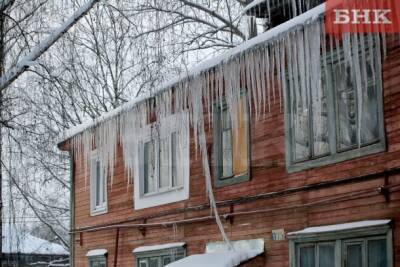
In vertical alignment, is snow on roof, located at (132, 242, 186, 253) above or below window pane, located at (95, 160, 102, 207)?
below

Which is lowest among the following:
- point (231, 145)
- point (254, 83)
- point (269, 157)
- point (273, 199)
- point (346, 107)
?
point (273, 199)

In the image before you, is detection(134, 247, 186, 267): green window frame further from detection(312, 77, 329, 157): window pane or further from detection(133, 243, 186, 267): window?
detection(312, 77, 329, 157): window pane

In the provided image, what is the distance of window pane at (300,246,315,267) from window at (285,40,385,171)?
40.6 inches

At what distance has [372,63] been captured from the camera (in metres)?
8.55

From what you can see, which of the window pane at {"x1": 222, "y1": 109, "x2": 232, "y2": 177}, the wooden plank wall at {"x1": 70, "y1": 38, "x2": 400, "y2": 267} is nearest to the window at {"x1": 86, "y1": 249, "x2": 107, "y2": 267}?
the wooden plank wall at {"x1": 70, "y1": 38, "x2": 400, "y2": 267}

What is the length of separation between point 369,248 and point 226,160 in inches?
133

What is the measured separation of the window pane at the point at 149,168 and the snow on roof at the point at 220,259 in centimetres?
275

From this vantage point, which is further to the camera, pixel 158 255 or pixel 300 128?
pixel 158 255

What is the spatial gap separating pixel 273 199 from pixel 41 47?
3701 mm

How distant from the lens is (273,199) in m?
10.1

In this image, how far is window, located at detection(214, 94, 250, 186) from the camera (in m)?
10.9

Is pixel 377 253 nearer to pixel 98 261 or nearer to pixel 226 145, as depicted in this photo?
pixel 226 145

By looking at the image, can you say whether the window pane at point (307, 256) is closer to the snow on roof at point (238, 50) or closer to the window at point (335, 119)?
the window at point (335, 119)

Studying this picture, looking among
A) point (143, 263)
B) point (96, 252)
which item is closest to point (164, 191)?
point (143, 263)
